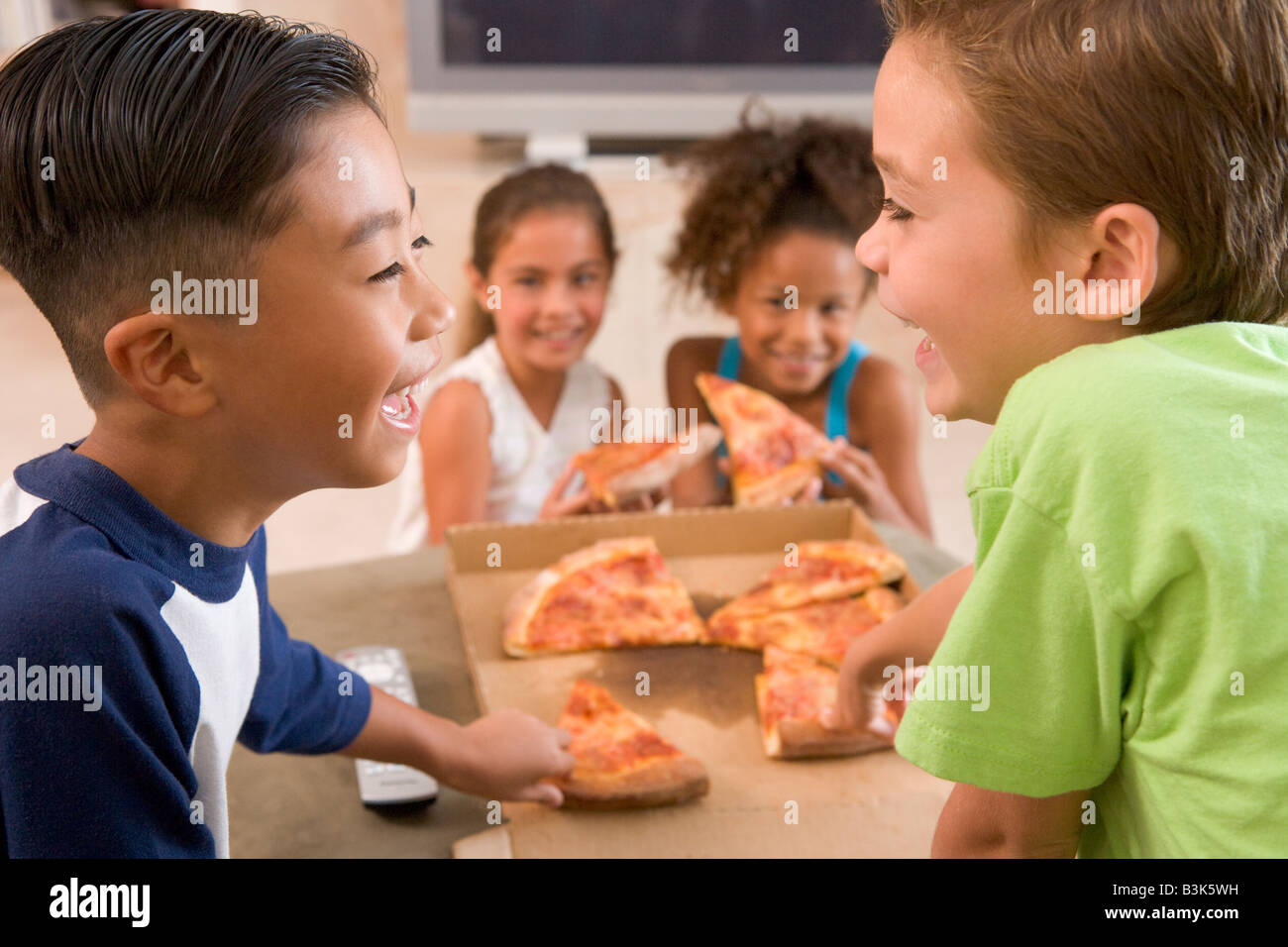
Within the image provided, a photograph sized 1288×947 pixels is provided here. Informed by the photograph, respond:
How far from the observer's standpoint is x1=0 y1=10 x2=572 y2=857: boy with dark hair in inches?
27.2

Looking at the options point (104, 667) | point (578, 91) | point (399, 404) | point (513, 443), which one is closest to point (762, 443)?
point (513, 443)

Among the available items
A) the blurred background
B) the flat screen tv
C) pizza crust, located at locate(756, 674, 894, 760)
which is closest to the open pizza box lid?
pizza crust, located at locate(756, 674, 894, 760)

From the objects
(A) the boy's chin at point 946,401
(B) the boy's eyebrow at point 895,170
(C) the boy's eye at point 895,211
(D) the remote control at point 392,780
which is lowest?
(D) the remote control at point 392,780

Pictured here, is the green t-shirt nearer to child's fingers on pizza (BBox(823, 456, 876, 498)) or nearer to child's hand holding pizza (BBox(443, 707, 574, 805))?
child's hand holding pizza (BBox(443, 707, 574, 805))

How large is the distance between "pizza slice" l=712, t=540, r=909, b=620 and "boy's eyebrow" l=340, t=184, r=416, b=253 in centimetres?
66

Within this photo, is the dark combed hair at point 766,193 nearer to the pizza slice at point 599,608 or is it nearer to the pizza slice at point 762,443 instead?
the pizza slice at point 762,443

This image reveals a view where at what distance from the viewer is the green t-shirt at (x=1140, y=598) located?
59cm

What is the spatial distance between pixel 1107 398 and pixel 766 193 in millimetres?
1446

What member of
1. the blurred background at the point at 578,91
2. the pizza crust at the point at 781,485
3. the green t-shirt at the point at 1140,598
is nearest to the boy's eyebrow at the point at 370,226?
the green t-shirt at the point at 1140,598

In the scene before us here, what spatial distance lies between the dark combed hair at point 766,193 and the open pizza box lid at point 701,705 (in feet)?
2.16

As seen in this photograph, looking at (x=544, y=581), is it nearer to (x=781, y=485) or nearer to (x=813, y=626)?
(x=813, y=626)

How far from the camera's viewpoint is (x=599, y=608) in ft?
4.25

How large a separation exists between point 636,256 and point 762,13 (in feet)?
2.63
